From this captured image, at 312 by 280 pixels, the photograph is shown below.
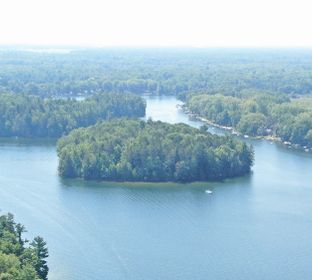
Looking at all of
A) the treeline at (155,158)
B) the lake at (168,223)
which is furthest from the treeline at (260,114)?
the treeline at (155,158)

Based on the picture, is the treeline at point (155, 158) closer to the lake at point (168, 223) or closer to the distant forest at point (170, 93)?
the lake at point (168, 223)

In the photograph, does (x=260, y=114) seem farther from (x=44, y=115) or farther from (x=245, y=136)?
(x=44, y=115)

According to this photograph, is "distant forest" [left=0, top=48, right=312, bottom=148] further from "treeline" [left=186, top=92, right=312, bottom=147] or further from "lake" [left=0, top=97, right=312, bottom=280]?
"lake" [left=0, top=97, right=312, bottom=280]

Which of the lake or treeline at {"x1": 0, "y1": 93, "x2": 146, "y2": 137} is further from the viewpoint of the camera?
treeline at {"x1": 0, "y1": 93, "x2": 146, "y2": 137}

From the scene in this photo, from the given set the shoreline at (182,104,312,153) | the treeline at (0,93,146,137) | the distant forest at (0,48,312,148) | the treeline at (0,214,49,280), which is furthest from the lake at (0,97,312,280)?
the distant forest at (0,48,312,148)

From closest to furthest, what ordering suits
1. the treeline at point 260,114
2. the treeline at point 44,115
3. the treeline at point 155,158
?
the treeline at point 155,158
the treeline at point 260,114
the treeline at point 44,115

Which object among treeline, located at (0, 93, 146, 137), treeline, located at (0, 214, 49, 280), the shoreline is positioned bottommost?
the shoreline

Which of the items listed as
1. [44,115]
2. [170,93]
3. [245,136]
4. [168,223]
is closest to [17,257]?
[168,223]
